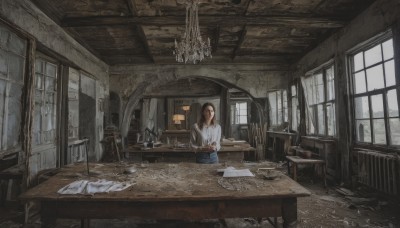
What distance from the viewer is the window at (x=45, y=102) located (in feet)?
14.6

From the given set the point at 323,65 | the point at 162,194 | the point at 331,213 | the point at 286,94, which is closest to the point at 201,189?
the point at 162,194

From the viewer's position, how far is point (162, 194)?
186cm

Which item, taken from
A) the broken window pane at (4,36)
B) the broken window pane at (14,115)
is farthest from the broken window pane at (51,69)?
the broken window pane at (4,36)

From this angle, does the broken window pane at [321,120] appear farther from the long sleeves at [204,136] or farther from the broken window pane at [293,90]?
the long sleeves at [204,136]

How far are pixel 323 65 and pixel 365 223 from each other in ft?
13.5

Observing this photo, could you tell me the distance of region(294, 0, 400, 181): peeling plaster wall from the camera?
385cm

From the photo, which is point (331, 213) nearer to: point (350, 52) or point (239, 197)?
point (239, 197)

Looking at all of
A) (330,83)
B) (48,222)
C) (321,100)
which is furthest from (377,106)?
(48,222)

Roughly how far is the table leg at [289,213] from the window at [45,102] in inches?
178

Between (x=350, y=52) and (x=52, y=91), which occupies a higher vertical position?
(x=350, y=52)

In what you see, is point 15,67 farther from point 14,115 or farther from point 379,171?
point 379,171

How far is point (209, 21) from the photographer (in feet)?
15.7

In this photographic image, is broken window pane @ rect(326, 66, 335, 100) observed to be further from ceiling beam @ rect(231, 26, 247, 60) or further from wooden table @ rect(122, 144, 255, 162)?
wooden table @ rect(122, 144, 255, 162)

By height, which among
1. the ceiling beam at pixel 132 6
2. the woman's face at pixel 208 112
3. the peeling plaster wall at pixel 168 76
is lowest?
the woman's face at pixel 208 112
